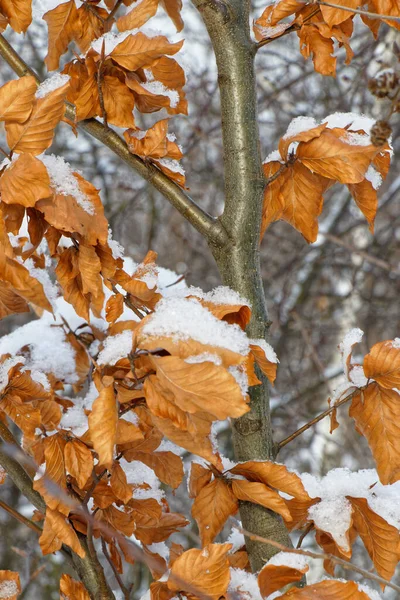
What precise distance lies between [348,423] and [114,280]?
3.30m

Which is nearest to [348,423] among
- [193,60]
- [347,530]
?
[193,60]

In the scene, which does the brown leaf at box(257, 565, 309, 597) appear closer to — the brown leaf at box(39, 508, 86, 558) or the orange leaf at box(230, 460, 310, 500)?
the orange leaf at box(230, 460, 310, 500)

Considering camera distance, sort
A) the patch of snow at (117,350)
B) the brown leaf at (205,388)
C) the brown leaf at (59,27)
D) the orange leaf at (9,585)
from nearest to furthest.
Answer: the brown leaf at (205,388) < the patch of snow at (117,350) < the orange leaf at (9,585) < the brown leaf at (59,27)

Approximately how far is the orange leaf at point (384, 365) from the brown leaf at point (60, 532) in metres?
0.38

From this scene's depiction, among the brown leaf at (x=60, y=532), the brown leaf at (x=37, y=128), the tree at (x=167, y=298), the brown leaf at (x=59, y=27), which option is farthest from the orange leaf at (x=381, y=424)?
the brown leaf at (x=59, y=27)

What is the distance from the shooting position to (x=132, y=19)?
799 mm

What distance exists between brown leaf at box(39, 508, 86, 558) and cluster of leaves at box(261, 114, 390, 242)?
1.44ft

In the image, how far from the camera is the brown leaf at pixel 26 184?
625 mm

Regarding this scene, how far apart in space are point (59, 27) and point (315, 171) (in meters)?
0.42

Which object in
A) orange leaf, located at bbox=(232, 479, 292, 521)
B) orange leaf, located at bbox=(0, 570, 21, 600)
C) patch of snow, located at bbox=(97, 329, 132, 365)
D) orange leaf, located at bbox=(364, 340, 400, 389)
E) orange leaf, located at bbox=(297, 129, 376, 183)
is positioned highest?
orange leaf, located at bbox=(297, 129, 376, 183)

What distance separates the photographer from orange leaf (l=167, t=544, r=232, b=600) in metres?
0.64

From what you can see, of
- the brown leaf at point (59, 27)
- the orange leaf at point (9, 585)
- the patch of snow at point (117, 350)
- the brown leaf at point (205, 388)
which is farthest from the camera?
the brown leaf at point (59, 27)

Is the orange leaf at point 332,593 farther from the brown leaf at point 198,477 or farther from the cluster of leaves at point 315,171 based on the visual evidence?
the cluster of leaves at point 315,171

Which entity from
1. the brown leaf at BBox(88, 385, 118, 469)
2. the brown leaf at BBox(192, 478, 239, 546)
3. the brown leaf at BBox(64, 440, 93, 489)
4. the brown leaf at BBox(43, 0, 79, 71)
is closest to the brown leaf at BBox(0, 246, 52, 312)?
the brown leaf at BBox(88, 385, 118, 469)
